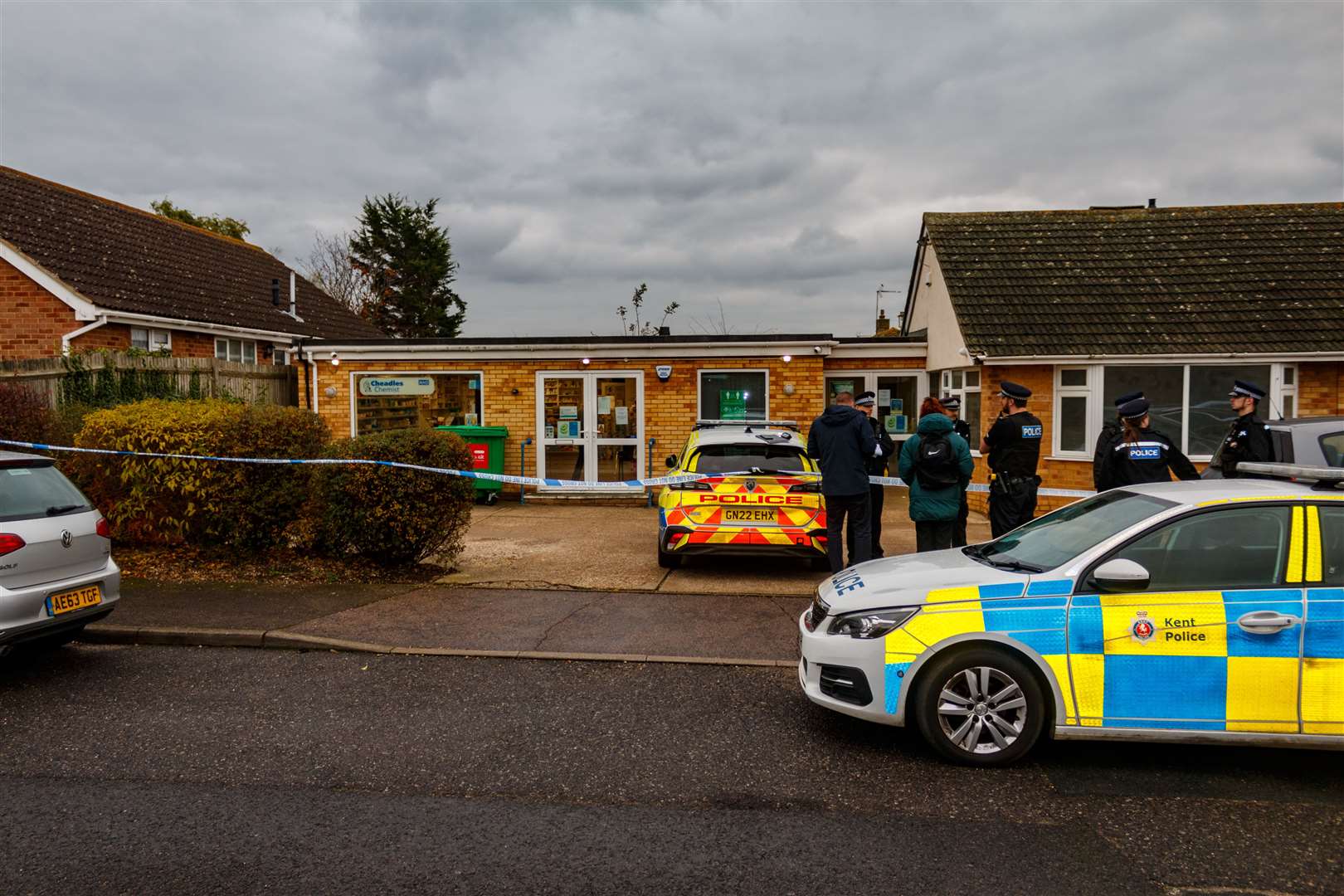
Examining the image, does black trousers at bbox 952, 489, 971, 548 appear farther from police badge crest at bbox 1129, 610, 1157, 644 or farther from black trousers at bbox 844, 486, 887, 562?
police badge crest at bbox 1129, 610, 1157, 644

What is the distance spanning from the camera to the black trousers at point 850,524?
7723 millimetres

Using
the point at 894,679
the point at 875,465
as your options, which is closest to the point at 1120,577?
the point at 894,679

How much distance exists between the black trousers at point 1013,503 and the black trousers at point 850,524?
3.65ft

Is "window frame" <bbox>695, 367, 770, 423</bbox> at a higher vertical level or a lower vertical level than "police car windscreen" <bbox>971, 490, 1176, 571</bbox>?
higher

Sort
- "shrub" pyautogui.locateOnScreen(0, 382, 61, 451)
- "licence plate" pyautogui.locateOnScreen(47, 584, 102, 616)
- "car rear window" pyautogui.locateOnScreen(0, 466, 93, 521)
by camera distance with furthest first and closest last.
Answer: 1. "shrub" pyautogui.locateOnScreen(0, 382, 61, 451)
2. "car rear window" pyautogui.locateOnScreen(0, 466, 93, 521)
3. "licence plate" pyautogui.locateOnScreen(47, 584, 102, 616)

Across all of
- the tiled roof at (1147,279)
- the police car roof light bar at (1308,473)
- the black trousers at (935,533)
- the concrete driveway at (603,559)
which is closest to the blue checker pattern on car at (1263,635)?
the police car roof light bar at (1308,473)

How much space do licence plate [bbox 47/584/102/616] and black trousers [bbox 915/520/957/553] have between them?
605cm

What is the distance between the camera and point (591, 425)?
1439 cm

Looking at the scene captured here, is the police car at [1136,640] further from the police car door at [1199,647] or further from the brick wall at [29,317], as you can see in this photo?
the brick wall at [29,317]

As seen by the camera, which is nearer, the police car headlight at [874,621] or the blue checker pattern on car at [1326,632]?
the blue checker pattern on car at [1326,632]

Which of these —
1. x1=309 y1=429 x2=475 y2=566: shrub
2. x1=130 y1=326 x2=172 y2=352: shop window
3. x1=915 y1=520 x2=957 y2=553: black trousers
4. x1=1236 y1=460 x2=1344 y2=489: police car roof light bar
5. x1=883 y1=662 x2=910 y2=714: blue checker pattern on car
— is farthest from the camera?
x1=130 y1=326 x2=172 y2=352: shop window

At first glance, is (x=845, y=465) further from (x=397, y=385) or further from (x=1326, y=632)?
(x=397, y=385)

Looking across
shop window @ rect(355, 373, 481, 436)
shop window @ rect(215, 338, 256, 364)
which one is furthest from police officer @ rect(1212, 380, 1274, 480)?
shop window @ rect(215, 338, 256, 364)

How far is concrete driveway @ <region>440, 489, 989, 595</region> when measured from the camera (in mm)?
8156
